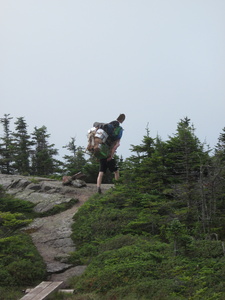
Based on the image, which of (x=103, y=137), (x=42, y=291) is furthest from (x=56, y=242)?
(x=103, y=137)

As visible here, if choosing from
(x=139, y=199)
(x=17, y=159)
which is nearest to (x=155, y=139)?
(x=139, y=199)

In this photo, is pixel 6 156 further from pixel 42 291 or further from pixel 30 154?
pixel 42 291

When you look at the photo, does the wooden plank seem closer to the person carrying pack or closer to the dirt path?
the dirt path

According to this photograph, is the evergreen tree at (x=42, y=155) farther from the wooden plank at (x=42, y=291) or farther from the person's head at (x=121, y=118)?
the wooden plank at (x=42, y=291)

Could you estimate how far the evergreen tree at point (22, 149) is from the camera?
104 ft

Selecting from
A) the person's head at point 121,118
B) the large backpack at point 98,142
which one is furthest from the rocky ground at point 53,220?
the person's head at point 121,118

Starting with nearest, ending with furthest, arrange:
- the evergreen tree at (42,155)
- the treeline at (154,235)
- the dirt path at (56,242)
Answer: the treeline at (154,235)
the dirt path at (56,242)
the evergreen tree at (42,155)

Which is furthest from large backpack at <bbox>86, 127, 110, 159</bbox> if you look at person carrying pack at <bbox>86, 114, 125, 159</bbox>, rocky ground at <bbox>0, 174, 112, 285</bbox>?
rocky ground at <bbox>0, 174, 112, 285</bbox>

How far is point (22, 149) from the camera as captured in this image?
31938 mm

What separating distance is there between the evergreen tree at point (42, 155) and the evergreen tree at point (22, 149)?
2.35ft

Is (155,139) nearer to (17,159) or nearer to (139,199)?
(139,199)

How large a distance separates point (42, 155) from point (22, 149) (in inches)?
92.7

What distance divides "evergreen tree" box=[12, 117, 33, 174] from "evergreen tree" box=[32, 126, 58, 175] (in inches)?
28.2

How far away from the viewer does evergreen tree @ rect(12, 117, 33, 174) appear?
31.6 m
